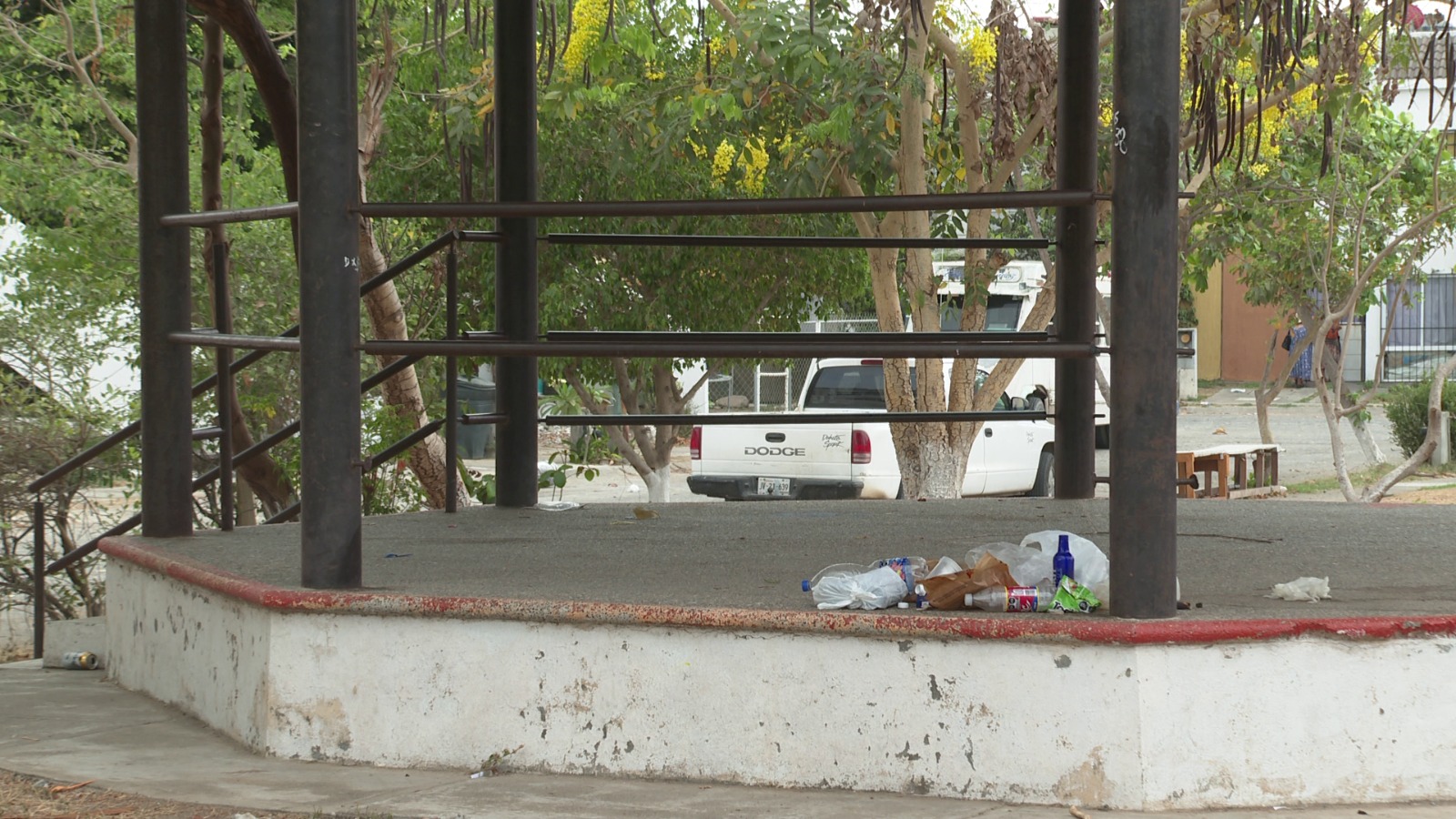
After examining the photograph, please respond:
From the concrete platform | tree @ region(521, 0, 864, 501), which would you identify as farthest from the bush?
the concrete platform

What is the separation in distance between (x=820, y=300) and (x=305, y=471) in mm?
10217

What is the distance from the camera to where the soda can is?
20.6ft

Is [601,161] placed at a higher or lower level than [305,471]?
higher

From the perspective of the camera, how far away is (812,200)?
4156mm

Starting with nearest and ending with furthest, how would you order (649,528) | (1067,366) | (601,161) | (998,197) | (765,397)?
(998,197) < (649,528) < (1067,366) < (601,161) < (765,397)

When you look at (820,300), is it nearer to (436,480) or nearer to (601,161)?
(601,161)

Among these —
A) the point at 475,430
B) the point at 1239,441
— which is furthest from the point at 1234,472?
the point at 475,430

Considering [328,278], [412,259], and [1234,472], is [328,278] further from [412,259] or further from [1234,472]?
[1234,472]

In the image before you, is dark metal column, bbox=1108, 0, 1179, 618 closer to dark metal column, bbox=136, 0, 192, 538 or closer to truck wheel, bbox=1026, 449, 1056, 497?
dark metal column, bbox=136, 0, 192, 538

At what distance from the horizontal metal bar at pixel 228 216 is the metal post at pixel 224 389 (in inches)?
15.2

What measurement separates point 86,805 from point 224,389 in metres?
2.12

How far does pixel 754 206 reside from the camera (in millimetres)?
4418

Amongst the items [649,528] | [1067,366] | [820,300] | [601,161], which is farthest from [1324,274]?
[649,528]

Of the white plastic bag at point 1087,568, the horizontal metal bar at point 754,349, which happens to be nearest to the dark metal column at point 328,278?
the horizontal metal bar at point 754,349
